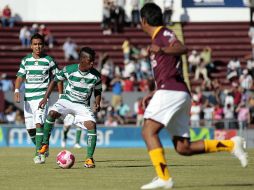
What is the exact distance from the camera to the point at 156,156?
1190 centimetres

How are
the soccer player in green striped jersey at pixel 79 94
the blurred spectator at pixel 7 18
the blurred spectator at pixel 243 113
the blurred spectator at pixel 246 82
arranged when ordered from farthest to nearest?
the blurred spectator at pixel 7 18, the blurred spectator at pixel 246 82, the blurred spectator at pixel 243 113, the soccer player in green striped jersey at pixel 79 94

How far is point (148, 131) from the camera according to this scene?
12.0m

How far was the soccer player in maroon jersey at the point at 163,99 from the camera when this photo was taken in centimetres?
1193

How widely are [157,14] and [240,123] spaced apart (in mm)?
20331

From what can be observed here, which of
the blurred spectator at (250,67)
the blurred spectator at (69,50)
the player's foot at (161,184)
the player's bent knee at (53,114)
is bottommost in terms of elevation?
the blurred spectator at (250,67)

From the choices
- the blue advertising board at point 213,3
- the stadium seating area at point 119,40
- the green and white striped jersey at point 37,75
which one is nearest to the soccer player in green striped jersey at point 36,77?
the green and white striped jersey at point 37,75

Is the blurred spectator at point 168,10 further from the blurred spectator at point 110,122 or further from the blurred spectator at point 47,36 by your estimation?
the blurred spectator at point 110,122

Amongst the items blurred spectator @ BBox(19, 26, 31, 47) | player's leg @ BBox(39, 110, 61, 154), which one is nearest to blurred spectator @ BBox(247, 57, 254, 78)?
blurred spectator @ BBox(19, 26, 31, 47)

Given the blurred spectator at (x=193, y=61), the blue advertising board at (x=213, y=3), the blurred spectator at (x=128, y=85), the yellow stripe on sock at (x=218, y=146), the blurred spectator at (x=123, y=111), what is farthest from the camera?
the blurred spectator at (x=193, y=61)

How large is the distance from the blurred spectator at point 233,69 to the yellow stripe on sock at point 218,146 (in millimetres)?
28175

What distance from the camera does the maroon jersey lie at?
39.9 ft

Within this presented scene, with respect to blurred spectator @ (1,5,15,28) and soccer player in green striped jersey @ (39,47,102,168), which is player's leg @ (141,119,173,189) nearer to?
soccer player in green striped jersey @ (39,47,102,168)

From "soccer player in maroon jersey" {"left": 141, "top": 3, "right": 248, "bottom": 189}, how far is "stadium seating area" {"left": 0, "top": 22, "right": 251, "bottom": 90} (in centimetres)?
3073

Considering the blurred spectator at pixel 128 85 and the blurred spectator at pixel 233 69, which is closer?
the blurred spectator at pixel 128 85
